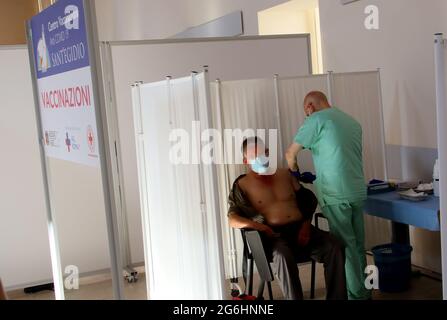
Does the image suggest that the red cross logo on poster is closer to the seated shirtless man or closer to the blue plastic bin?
the seated shirtless man

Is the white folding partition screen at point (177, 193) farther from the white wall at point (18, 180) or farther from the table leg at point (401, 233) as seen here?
the table leg at point (401, 233)

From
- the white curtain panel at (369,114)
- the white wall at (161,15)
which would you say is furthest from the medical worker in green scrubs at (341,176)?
the white wall at (161,15)

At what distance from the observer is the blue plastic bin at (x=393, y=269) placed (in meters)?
3.69

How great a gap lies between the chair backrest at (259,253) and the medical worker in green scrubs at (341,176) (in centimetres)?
49

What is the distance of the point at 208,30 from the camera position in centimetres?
678

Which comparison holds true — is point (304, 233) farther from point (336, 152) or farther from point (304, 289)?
point (304, 289)

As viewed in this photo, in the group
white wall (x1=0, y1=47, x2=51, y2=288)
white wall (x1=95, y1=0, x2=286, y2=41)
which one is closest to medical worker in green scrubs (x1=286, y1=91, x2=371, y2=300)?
white wall (x1=0, y1=47, x2=51, y2=288)

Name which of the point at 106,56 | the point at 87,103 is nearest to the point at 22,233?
the point at 106,56

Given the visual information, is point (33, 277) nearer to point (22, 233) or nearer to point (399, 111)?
point (22, 233)

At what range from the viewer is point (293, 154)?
3.51m

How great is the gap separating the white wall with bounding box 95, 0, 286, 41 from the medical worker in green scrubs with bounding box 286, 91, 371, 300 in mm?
2252

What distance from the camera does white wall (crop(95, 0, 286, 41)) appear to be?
595 cm

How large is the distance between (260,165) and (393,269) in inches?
43.9

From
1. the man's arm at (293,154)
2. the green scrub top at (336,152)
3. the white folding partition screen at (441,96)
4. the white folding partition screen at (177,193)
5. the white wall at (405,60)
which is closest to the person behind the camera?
the white folding partition screen at (441,96)
